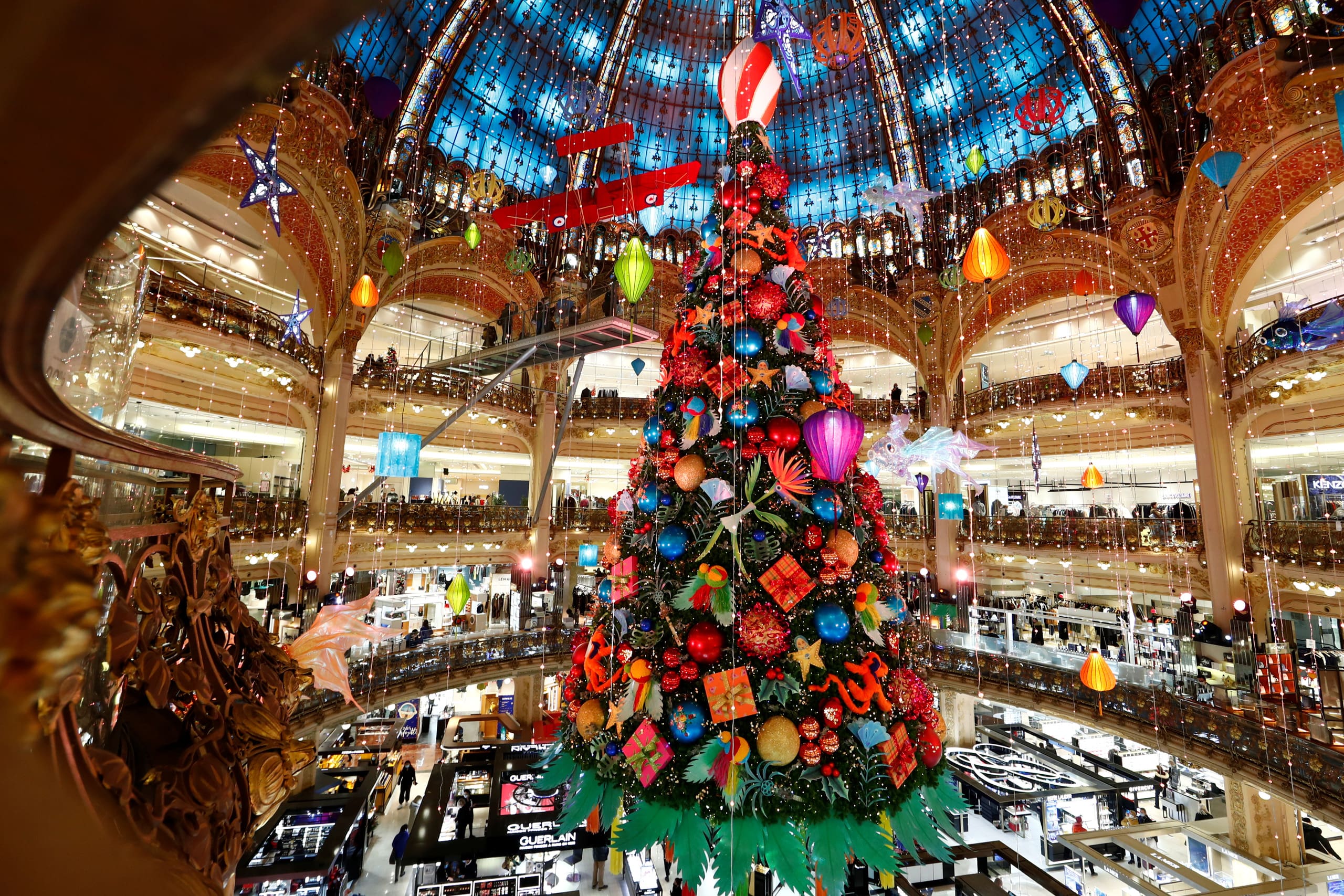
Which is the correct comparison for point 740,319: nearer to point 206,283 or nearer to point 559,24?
point 206,283

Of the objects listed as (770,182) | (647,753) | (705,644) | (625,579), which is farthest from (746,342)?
(647,753)

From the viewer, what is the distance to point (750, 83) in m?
5.48

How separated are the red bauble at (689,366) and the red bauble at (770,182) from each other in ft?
4.85

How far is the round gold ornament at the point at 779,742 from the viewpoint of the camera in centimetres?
399

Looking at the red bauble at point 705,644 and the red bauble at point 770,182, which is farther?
the red bauble at point 770,182

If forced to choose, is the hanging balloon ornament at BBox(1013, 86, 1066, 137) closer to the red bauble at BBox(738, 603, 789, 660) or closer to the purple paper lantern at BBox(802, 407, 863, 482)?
the purple paper lantern at BBox(802, 407, 863, 482)

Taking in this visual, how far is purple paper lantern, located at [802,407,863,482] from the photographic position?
14.5 feet

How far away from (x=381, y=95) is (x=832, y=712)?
14788mm

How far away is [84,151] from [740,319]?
15.4 feet

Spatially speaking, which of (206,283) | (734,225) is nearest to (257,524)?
(206,283)

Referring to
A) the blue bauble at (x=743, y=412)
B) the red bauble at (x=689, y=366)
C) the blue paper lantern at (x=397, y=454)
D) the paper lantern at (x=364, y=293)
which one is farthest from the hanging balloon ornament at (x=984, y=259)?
the paper lantern at (x=364, y=293)

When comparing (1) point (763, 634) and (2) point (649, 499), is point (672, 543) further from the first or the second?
(1) point (763, 634)

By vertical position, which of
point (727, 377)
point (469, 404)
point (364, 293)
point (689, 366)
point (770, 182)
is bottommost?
point (727, 377)

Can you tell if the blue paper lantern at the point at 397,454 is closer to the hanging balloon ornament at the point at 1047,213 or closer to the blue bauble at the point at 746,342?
the blue bauble at the point at 746,342
